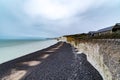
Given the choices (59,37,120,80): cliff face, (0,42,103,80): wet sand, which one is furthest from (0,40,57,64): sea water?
(59,37,120,80): cliff face

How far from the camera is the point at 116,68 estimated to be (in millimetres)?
6934

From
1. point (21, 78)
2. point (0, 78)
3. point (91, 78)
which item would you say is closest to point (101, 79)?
point (91, 78)

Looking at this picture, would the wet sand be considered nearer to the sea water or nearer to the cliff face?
the cliff face

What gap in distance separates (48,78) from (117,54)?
7.78 meters

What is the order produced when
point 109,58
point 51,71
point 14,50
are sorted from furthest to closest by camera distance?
point 14,50
point 51,71
point 109,58

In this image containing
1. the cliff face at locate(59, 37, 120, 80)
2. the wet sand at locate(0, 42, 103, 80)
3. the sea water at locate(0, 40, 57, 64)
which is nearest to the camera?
the cliff face at locate(59, 37, 120, 80)

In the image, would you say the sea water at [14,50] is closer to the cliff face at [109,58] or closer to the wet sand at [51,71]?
the wet sand at [51,71]

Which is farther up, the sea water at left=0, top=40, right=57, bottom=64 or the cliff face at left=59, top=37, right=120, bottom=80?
the cliff face at left=59, top=37, right=120, bottom=80

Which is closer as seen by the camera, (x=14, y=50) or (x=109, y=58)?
(x=109, y=58)

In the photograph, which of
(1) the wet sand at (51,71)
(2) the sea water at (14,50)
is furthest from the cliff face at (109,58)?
(2) the sea water at (14,50)

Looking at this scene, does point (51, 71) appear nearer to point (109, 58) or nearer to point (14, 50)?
point (109, 58)

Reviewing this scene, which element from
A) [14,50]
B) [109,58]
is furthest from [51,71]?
[14,50]

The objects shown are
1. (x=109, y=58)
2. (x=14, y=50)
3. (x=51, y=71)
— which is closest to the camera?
(x=109, y=58)

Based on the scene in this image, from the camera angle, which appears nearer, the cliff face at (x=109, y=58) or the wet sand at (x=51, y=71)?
the cliff face at (x=109, y=58)
